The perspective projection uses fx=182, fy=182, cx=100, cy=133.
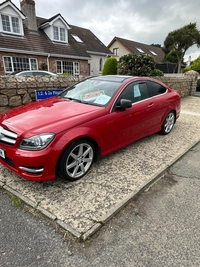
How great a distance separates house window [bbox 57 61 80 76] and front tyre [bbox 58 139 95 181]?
15720 millimetres

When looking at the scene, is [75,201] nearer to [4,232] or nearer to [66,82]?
[4,232]

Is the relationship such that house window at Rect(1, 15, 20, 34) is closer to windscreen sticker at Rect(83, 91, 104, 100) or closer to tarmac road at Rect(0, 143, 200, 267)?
windscreen sticker at Rect(83, 91, 104, 100)

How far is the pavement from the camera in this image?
2051 mm

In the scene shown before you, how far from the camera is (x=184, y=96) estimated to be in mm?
11289

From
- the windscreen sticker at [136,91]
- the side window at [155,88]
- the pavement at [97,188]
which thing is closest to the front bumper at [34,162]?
the pavement at [97,188]

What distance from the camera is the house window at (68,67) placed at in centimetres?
1725

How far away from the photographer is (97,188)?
2.55 m

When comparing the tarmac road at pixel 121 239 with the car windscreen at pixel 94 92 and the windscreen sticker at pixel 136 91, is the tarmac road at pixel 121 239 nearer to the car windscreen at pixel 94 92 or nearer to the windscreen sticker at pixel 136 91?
the car windscreen at pixel 94 92

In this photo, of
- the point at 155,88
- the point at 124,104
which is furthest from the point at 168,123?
the point at 124,104

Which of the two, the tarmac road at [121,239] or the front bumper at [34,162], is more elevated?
the front bumper at [34,162]

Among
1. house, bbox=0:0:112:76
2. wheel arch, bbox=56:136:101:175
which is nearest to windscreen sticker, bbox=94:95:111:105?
wheel arch, bbox=56:136:101:175

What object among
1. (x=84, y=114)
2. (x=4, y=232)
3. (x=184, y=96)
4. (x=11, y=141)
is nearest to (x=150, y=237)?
(x=4, y=232)

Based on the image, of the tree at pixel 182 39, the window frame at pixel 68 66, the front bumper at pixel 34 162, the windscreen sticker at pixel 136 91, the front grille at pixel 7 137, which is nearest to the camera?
the front bumper at pixel 34 162

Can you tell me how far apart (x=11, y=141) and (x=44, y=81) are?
9.99 feet
